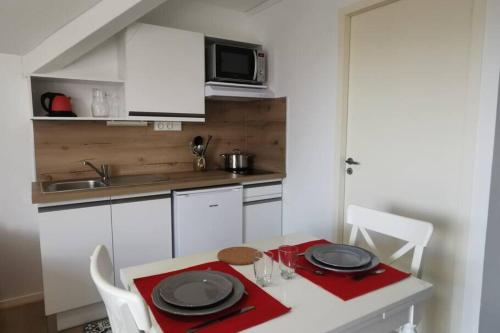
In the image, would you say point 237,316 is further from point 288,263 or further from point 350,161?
point 350,161

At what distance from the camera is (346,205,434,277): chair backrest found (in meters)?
1.39

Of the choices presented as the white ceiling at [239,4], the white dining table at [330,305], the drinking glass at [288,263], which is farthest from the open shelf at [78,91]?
the drinking glass at [288,263]

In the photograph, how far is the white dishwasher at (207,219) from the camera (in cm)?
243

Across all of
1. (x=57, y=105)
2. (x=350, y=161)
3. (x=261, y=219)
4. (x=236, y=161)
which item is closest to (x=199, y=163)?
(x=236, y=161)

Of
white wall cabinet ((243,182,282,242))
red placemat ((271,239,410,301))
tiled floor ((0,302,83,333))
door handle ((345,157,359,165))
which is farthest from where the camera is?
white wall cabinet ((243,182,282,242))

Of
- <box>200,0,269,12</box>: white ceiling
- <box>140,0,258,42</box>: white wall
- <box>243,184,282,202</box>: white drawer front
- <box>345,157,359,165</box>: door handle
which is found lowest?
<box>243,184,282,202</box>: white drawer front

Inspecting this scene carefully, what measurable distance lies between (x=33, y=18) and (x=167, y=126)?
1209mm

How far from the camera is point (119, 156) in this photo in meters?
2.69

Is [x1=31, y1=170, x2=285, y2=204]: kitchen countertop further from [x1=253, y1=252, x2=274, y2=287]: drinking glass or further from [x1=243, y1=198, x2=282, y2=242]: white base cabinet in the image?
[x1=253, y1=252, x2=274, y2=287]: drinking glass

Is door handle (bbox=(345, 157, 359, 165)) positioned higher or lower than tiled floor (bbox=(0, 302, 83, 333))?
higher

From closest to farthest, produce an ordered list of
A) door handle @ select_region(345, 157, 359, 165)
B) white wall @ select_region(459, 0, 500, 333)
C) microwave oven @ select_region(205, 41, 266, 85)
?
white wall @ select_region(459, 0, 500, 333)
door handle @ select_region(345, 157, 359, 165)
microwave oven @ select_region(205, 41, 266, 85)

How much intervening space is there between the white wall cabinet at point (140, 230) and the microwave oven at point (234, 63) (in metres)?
1.08

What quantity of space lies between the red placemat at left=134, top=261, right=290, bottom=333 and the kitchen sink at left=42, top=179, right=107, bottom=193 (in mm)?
1470

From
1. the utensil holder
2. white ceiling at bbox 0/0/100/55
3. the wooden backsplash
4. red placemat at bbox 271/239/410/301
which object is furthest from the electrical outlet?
red placemat at bbox 271/239/410/301
